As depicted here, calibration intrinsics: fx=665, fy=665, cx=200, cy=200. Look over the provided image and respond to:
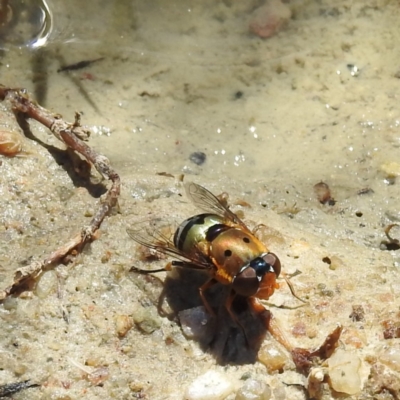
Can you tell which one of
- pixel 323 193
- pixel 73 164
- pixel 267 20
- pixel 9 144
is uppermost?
pixel 267 20

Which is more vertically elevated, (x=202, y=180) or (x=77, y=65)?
(x=77, y=65)

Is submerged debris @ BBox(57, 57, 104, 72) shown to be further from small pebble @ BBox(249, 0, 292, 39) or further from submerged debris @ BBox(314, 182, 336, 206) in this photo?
submerged debris @ BBox(314, 182, 336, 206)

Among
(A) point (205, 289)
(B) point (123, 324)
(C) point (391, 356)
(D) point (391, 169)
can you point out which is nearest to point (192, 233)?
(A) point (205, 289)

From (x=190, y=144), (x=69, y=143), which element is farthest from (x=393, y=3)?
(x=69, y=143)

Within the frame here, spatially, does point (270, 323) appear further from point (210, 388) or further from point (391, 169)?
point (391, 169)

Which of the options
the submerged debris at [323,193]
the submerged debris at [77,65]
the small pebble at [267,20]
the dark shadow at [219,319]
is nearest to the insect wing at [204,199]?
the dark shadow at [219,319]

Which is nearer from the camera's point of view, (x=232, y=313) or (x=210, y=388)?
(x=210, y=388)

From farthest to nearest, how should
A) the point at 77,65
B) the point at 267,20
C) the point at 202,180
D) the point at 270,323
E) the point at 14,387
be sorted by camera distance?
the point at 267,20 → the point at 77,65 → the point at 202,180 → the point at 270,323 → the point at 14,387
